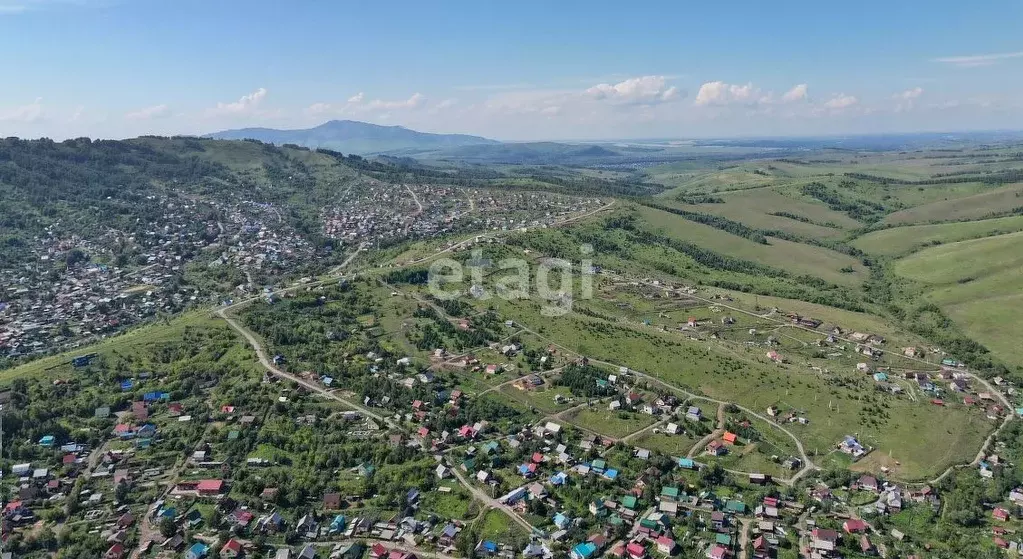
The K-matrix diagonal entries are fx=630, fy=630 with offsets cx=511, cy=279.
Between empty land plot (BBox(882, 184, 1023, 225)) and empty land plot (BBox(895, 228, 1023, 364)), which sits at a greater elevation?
empty land plot (BBox(882, 184, 1023, 225))

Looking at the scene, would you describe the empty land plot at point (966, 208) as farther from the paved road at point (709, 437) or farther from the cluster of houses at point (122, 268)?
the cluster of houses at point (122, 268)

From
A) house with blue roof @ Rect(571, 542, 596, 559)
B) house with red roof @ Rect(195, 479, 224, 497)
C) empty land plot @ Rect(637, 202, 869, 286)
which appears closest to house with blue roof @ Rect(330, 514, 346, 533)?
house with red roof @ Rect(195, 479, 224, 497)

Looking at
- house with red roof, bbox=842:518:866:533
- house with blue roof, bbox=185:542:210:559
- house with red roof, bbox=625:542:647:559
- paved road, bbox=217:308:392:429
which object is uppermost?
paved road, bbox=217:308:392:429

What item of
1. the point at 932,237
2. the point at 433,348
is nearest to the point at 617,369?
the point at 433,348

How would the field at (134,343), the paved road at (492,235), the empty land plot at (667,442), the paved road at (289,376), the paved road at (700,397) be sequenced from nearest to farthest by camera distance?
the paved road at (700,397), the empty land plot at (667,442), the paved road at (289,376), the field at (134,343), the paved road at (492,235)

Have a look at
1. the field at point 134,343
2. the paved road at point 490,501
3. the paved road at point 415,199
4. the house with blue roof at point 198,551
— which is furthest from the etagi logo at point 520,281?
the house with blue roof at point 198,551

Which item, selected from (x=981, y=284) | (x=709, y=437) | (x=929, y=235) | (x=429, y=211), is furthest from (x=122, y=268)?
(x=929, y=235)

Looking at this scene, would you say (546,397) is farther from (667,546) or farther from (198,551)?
(198,551)

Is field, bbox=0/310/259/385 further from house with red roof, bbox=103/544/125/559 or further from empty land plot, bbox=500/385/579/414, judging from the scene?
empty land plot, bbox=500/385/579/414
